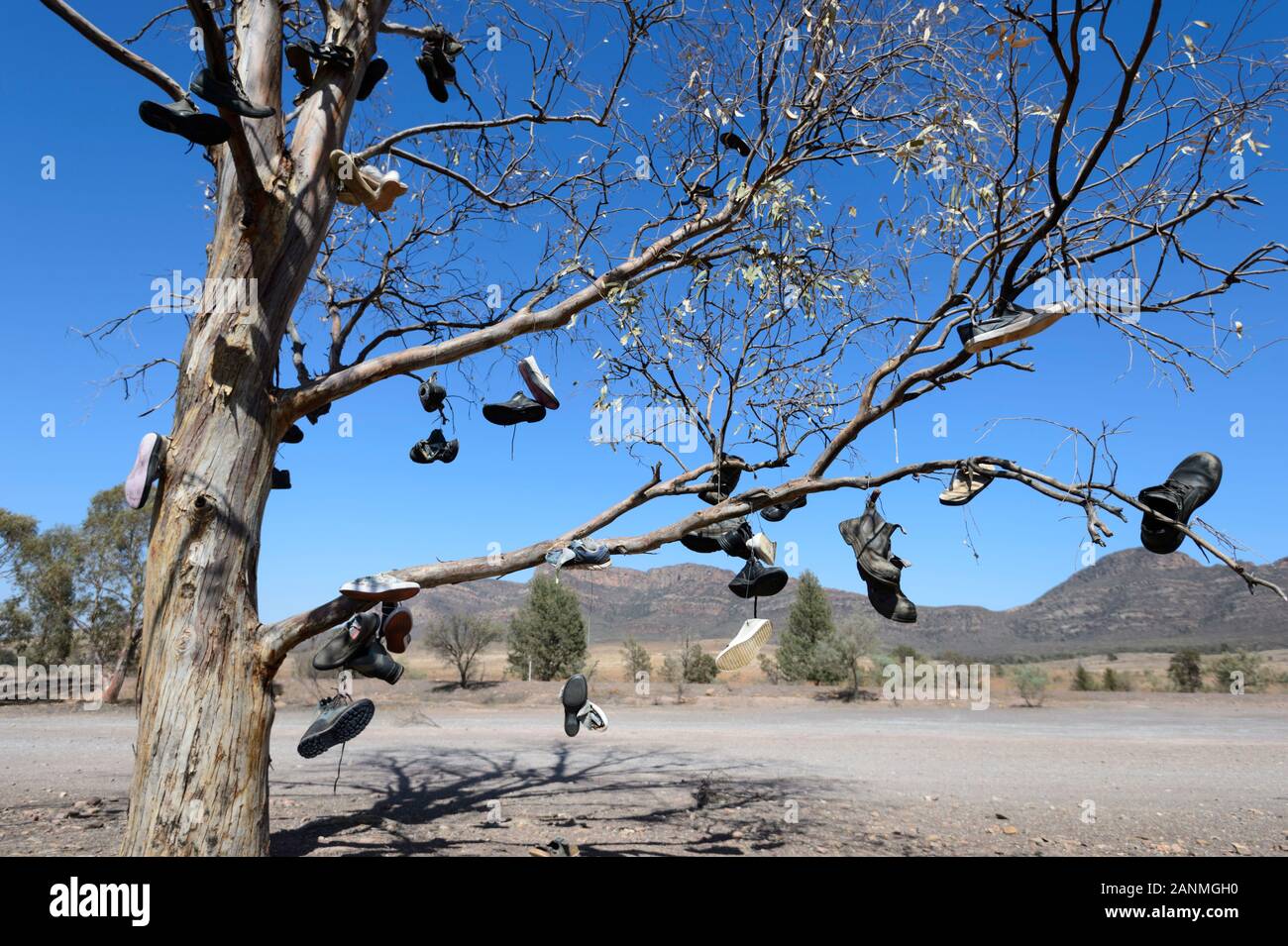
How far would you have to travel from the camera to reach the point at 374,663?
5121 millimetres

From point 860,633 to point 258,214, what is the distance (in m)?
27.8

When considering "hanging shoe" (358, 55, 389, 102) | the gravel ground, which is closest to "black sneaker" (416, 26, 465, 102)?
"hanging shoe" (358, 55, 389, 102)

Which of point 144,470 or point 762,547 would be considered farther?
point 762,547

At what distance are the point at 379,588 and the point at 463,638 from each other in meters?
24.4

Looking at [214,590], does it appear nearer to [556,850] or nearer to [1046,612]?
[556,850]

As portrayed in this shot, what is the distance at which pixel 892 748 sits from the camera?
12.6 metres

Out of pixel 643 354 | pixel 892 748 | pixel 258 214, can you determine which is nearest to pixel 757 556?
pixel 643 354

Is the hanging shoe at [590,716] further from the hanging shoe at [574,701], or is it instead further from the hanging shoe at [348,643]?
the hanging shoe at [348,643]

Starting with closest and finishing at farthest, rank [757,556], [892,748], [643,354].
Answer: [757,556] → [643,354] → [892,748]

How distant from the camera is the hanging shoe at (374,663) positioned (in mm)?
5027

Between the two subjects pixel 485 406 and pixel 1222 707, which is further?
pixel 1222 707

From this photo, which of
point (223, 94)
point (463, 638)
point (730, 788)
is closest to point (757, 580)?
point (223, 94)

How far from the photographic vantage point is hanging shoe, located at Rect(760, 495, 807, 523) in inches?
194
